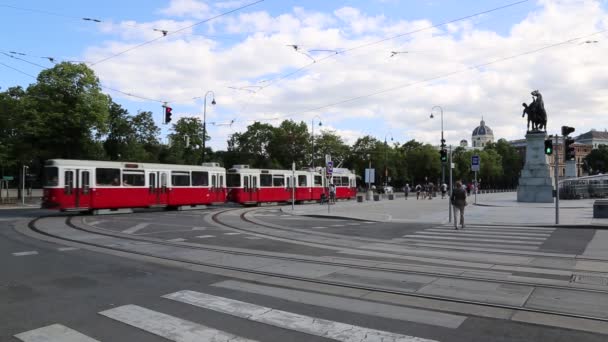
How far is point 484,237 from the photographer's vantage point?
51.2 feet

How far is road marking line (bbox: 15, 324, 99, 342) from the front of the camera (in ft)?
17.1

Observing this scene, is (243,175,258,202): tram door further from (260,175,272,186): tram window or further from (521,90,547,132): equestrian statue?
(521,90,547,132): equestrian statue

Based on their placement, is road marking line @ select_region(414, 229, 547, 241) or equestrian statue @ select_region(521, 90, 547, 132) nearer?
road marking line @ select_region(414, 229, 547, 241)

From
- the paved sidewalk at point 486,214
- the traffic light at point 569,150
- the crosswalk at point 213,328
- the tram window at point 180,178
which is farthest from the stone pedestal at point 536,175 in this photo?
the crosswalk at point 213,328

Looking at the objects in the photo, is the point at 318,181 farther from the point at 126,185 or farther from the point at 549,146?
the point at 549,146

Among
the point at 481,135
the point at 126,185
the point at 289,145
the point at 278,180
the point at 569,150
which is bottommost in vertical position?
the point at 126,185

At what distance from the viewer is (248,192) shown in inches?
1437

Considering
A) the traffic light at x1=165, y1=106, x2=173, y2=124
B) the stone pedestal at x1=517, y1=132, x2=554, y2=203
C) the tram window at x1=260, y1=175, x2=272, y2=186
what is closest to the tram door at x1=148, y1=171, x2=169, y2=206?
the traffic light at x1=165, y1=106, x2=173, y2=124

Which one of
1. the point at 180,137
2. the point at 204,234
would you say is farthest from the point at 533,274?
the point at 180,137

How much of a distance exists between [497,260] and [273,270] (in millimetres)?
5120

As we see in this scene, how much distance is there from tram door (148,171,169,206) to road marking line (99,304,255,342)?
900 inches

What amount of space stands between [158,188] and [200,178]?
3758 millimetres

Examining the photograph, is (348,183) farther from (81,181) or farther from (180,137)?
(81,181)

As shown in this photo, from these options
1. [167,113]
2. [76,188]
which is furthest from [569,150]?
[76,188]
